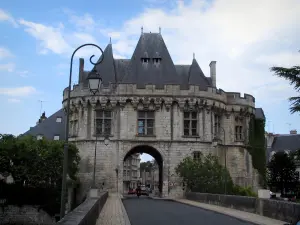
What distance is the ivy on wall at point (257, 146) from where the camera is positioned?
4539cm

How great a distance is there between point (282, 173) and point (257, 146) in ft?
52.0

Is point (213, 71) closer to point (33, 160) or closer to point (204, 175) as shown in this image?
point (204, 175)

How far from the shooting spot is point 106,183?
39438 mm

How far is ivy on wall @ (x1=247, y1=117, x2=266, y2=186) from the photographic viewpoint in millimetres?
45391

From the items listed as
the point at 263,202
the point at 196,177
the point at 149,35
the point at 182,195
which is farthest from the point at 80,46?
the point at 149,35

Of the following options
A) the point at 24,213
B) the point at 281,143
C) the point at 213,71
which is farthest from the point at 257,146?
the point at 281,143

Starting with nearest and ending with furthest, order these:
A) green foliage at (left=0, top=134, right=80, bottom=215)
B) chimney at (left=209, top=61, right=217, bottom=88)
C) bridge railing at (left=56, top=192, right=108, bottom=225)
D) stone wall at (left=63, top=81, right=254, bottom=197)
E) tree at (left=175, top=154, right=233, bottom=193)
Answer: bridge railing at (left=56, top=192, right=108, bottom=225) < tree at (left=175, top=154, right=233, bottom=193) < green foliage at (left=0, top=134, right=80, bottom=215) < stone wall at (left=63, top=81, right=254, bottom=197) < chimney at (left=209, top=61, right=217, bottom=88)

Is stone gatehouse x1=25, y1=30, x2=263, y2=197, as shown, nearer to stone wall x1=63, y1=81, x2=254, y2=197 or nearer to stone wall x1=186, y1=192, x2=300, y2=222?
stone wall x1=63, y1=81, x2=254, y2=197

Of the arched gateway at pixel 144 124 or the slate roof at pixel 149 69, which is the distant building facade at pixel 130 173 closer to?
the slate roof at pixel 149 69

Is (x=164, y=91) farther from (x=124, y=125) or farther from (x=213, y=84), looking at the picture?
(x=213, y=84)

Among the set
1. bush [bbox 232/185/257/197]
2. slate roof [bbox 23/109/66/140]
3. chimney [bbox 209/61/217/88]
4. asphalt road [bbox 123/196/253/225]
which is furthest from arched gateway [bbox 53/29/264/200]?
asphalt road [bbox 123/196/253/225]

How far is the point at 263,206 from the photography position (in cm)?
1827

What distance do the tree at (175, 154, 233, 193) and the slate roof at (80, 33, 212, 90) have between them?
25.7 feet

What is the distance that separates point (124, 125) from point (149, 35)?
1126cm
